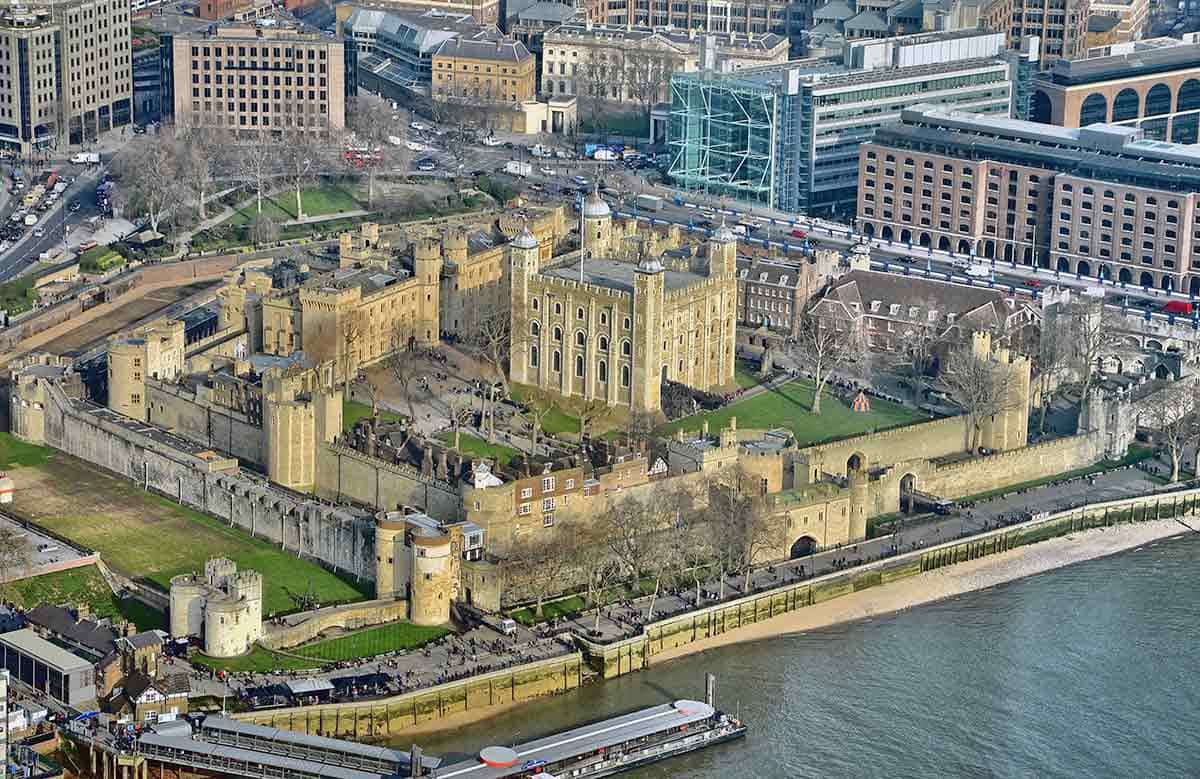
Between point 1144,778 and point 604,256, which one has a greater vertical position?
point 604,256

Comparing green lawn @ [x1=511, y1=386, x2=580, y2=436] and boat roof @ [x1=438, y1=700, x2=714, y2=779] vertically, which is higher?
green lawn @ [x1=511, y1=386, x2=580, y2=436]

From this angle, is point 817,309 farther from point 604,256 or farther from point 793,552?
point 793,552

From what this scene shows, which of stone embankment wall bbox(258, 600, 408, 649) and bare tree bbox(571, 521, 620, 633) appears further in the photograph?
bare tree bbox(571, 521, 620, 633)

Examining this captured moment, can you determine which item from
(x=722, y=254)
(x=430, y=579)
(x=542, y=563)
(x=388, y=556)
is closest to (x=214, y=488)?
(x=388, y=556)

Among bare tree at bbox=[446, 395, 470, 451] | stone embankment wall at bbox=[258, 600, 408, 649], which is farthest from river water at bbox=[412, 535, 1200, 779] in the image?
bare tree at bbox=[446, 395, 470, 451]

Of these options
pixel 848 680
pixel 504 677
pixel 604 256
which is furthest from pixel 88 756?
pixel 604 256

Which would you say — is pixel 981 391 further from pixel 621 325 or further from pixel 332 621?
pixel 332 621

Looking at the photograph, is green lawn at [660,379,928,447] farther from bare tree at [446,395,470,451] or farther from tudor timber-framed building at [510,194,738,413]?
bare tree at [446,395,470,451]
